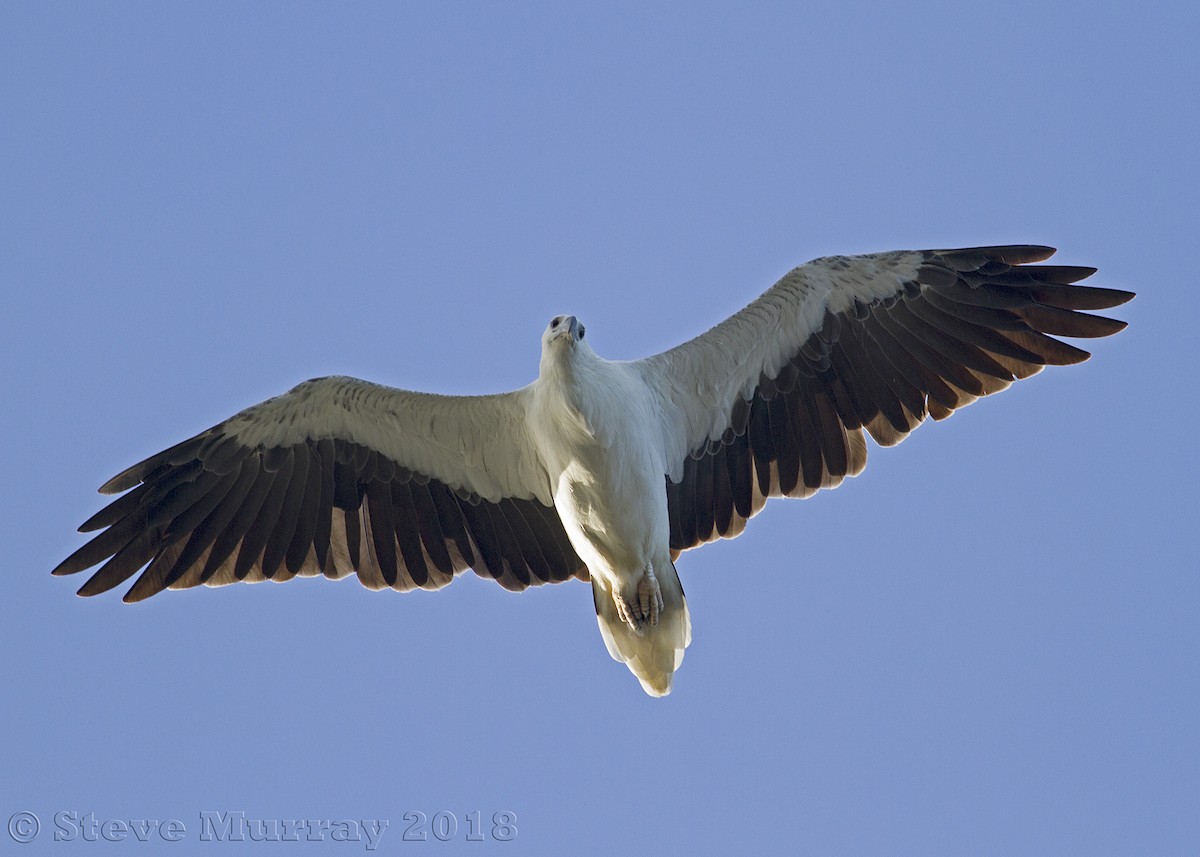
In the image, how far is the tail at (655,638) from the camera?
33.6 ft

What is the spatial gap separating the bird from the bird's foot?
16 mm

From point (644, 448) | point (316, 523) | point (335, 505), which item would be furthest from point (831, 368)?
point (316, 523)

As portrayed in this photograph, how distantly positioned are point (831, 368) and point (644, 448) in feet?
6.03

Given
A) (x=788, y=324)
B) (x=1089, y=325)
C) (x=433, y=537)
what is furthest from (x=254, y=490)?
(x=1089, y=325)

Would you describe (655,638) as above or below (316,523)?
below

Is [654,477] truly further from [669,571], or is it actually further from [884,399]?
[884,399]

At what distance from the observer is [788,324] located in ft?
35.7

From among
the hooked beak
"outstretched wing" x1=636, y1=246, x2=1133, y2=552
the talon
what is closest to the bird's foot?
the talon

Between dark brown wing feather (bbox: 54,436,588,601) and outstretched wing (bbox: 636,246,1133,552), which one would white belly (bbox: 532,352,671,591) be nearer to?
outstretched wing (bbox: 636,246,1133,552)

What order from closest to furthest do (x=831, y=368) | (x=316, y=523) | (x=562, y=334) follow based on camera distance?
1. (x=562, y=334)
2. (x=831, y=368)
3. (x=316, y=523)

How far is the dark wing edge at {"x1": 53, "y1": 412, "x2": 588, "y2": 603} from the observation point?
11.1m

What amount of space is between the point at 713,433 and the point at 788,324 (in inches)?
41.2

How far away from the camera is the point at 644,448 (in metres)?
10.2

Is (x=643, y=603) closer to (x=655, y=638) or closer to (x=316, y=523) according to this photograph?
(x=655, y=638)
